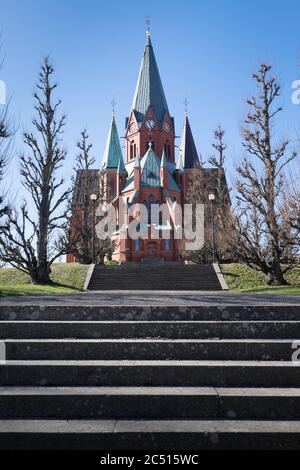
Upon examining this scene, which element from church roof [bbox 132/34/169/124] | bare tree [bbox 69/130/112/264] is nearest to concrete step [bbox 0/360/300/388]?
bare tree [bbox 69/130/112/264]

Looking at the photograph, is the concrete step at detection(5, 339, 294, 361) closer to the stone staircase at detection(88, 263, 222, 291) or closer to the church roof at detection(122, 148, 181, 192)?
the stone staircase at detection(88, 263, 222, 291)

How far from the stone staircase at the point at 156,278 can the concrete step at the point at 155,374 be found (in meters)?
20.3

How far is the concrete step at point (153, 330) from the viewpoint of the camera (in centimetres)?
475

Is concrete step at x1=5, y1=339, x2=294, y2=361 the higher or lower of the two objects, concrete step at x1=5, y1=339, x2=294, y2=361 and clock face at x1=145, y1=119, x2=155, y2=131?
the lower

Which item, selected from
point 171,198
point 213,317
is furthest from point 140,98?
point 213,317

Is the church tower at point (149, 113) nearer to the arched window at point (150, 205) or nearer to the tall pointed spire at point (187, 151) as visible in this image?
the tall pointed spire at point (187, 151)

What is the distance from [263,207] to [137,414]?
2006cm

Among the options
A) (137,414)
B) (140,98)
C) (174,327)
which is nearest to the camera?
(137,414)

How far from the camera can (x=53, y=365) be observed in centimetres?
396

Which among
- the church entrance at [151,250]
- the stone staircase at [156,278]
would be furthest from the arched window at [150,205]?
the stone staircase at [156,278]

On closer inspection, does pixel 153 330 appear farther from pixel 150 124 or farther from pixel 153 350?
pixel 150 124

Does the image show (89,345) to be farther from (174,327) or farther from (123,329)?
(174,327)

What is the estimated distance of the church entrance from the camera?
49125mm
